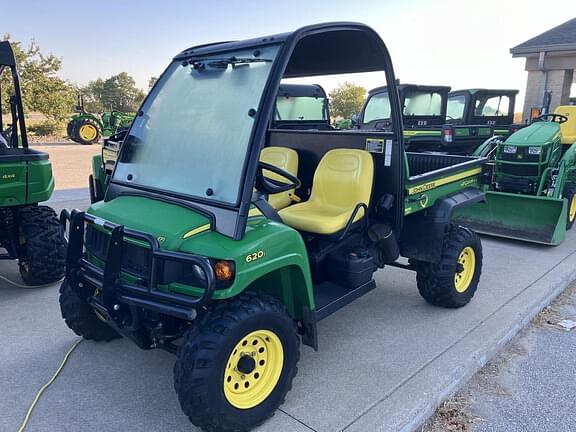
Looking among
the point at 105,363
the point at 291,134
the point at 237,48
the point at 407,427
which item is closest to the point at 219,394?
the point at 407,427

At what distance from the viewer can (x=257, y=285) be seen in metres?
2.61

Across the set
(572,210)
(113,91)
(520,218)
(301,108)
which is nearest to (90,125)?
(301,108)

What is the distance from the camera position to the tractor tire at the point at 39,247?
4023 mm

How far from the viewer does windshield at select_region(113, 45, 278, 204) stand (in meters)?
2.39

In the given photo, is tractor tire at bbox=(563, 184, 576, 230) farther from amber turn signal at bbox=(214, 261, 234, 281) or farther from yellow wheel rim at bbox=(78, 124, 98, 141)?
yellow wheel rim at bbox=(78, 124, 98, 141)

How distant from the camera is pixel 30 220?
411cm

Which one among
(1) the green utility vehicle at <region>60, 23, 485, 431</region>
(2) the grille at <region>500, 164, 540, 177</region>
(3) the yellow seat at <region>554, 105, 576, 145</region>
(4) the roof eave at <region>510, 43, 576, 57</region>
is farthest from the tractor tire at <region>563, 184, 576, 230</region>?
(4) the roof eave at <region>510, 43, 576, 57</region>

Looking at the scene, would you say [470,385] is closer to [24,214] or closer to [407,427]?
[407,427]

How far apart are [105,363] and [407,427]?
1.83 metres

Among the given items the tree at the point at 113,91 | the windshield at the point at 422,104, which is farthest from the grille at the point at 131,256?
the tree at the point at 113,91

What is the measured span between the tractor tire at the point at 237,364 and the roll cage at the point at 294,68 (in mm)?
388

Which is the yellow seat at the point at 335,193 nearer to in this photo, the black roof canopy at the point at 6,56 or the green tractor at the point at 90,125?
the black roof canopy at the point at 6,56

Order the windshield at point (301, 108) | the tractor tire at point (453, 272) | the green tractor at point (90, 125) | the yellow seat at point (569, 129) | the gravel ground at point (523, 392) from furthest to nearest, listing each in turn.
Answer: the green tractor at point (90, 125) < the windshield at point (301, 108) < the yellow seat at point (569, 129) < the tractor tire at point (453, 272) < the gravel ground at point (523, 392)

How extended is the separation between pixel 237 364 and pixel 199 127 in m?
1.26
